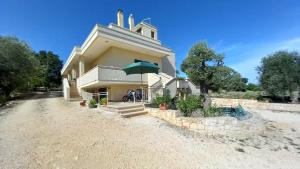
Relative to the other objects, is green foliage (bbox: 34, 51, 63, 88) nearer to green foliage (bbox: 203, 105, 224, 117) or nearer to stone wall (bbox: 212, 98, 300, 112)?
stone wall (bbox: 212, 98, 300, 112)

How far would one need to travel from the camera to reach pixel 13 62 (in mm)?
17500

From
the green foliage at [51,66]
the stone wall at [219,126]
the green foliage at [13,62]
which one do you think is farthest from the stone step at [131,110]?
the green foliage at [51,66]

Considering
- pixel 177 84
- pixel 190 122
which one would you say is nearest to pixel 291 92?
pixel 177 84

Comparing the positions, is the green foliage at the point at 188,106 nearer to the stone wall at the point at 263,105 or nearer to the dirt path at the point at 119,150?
the dirt path at the point at 119,150

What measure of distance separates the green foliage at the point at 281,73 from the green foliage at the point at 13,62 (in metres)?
27.0

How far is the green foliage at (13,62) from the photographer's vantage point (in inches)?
669

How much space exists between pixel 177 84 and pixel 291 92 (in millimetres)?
9699

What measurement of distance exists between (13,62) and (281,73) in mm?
27844

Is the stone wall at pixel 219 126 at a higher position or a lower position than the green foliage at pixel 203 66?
lower

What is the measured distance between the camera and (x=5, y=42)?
17375mm

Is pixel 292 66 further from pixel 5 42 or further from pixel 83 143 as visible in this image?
pixel 5 42

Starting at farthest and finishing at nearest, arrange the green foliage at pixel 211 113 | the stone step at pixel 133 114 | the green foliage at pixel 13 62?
1. the green foliage at pixel 13 62
2. the stone step at pixel 133 114
3. the green foliage at pixel 211 113

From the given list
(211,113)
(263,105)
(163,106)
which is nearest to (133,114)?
(163,106)

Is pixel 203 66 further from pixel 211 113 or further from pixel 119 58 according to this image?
pixel 211 113
